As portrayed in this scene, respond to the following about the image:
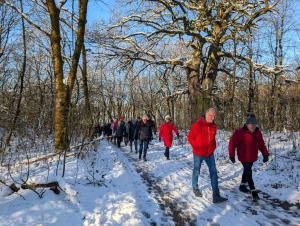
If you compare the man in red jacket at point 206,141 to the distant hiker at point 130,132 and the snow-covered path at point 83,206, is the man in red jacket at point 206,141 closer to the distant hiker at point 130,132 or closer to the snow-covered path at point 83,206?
the snow-covered path at point 83,206

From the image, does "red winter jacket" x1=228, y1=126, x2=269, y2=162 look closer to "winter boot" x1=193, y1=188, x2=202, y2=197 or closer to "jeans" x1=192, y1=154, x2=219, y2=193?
"jeans" x1=192, y1=154, x2=219, y2=193

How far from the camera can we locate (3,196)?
5.41 m

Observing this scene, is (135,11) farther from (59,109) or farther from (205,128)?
(205,128)

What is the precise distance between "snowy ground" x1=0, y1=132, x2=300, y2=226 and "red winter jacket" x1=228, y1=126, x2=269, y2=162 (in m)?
0.88

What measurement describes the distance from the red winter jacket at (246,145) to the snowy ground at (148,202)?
88cm

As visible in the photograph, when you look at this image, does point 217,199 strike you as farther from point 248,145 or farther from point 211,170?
point 248,145

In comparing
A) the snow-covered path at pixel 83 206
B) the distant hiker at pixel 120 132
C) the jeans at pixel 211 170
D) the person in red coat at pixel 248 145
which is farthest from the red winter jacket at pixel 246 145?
the distant hiker at pixel 120 132

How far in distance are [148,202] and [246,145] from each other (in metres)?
2.48

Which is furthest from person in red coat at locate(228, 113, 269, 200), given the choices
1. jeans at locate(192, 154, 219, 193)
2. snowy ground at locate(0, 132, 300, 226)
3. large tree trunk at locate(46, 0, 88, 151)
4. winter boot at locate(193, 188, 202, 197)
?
large tree trunk at locate(46, 0, 88, 151)

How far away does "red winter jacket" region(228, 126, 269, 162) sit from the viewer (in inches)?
258

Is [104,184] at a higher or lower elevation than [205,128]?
lower

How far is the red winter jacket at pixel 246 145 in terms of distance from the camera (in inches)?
258

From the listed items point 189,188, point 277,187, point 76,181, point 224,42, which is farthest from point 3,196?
point 224,42

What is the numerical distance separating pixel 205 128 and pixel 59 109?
17.3 ft
